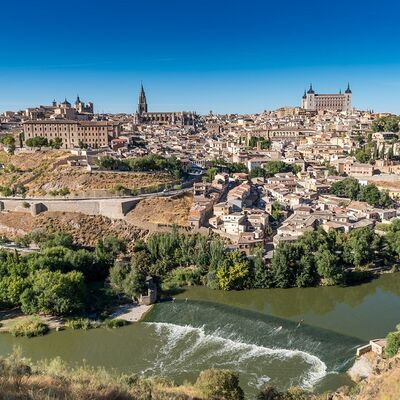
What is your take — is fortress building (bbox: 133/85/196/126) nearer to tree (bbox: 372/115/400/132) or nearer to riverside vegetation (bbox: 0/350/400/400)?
tree (bbox: 372/115/400/132)

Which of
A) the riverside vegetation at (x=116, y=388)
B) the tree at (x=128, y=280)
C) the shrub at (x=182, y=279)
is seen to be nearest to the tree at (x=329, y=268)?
the shrub at (x=182, y=279)

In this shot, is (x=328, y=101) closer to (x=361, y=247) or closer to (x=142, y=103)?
(x=142, y=103)

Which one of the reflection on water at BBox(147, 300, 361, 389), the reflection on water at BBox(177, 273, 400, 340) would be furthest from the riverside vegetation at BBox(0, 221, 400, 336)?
the reflection on water at BBox(147, 300, 361, 389)

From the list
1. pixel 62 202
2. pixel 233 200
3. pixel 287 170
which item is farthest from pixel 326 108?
pixel 62 202

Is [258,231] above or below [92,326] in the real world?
above

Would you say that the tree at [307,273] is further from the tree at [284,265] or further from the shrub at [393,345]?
the shrub at [393,345]

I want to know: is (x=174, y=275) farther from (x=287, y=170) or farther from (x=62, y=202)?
(x=287, y=170)
